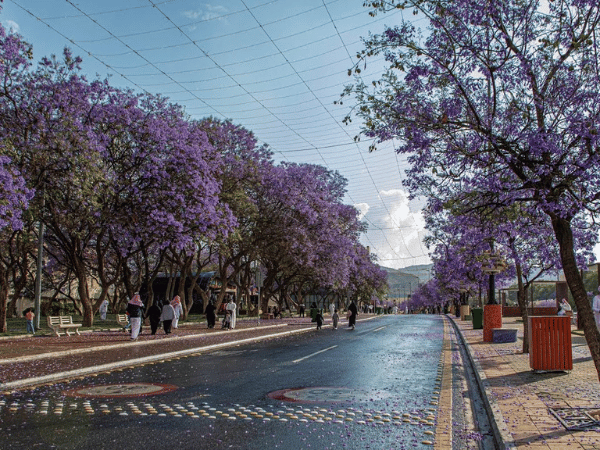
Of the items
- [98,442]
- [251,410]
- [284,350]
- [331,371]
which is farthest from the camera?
[284,350]

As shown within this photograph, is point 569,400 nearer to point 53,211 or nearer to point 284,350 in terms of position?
point 284,350

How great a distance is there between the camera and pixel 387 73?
1008 centimetres

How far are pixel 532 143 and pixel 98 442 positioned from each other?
671 centimetres

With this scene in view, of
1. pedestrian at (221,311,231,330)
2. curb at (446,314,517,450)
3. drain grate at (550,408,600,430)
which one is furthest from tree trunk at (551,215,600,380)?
pedestrian at (221,311,231,330)

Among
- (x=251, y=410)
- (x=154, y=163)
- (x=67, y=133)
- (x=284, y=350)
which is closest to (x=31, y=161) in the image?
(x=67, y=133)

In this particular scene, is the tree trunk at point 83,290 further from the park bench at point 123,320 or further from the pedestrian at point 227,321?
the pedestrian at point 227,321

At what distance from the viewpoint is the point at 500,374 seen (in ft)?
38.1

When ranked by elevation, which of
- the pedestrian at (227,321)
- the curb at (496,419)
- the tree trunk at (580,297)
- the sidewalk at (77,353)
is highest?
the tree trunk at (580,297)

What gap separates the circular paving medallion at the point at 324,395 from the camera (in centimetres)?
888

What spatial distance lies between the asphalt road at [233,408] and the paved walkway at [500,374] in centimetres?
90

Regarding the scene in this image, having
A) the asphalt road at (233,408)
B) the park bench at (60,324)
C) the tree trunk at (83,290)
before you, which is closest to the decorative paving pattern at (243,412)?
the asphalt road at (233,408)

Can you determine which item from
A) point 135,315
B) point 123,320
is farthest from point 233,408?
point 123,320

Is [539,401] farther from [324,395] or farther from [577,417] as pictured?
[324,395]

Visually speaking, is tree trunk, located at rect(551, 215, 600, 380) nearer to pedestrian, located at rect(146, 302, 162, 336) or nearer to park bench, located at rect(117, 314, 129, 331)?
pedestrian, located at rect(146, 302, 162, 336)
